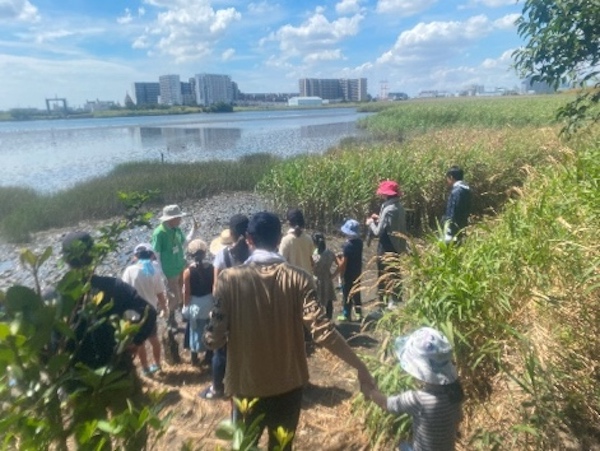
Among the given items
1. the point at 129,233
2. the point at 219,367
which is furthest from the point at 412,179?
the point at 219,367

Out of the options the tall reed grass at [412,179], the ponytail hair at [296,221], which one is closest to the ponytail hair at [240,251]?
the ponytail hair at [296,221]

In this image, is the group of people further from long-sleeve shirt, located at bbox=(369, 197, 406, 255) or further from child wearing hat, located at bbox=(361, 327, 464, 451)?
long-sleeve shirt, located at bbox=(369, 197, 406, 255)

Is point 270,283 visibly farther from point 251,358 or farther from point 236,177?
point 236,177

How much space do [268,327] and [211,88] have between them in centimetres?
13738

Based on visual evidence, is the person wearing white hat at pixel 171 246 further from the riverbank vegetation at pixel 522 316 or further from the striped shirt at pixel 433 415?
the striped shirt at pixel 433 415

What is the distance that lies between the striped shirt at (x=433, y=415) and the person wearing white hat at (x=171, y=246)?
11.5ft

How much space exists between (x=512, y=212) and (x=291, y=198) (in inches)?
270

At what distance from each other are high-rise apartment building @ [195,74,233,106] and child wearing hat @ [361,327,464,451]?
132 metres

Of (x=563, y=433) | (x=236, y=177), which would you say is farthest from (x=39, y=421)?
(x=236, y=177)

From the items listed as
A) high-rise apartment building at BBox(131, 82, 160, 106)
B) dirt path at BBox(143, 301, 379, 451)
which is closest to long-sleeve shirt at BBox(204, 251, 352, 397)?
dirt path at BBox(143, 301, 379, 451)

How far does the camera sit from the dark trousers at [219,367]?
377cm

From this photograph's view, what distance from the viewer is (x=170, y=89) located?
13188 cm

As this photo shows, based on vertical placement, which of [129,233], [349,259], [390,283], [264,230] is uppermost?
[264,230]

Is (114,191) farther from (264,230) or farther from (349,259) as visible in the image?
(264,230)
